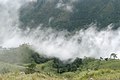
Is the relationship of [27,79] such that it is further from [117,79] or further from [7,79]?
[117,79]

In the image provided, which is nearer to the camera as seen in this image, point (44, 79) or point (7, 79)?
point (7, 79)

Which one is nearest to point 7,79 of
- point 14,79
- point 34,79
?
point 14,79

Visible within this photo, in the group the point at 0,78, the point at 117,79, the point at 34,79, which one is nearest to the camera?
the point at 0,78

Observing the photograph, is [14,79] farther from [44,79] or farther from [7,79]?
[44,79]

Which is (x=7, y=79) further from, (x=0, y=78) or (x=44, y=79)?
(x=44, y=79)

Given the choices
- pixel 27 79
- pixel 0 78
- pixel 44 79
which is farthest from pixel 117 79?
→ pixel 0 78

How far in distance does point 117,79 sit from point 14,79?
6.93 meters

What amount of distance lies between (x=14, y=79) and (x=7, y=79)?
0.34 meters

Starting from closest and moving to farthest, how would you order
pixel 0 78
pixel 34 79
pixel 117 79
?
pixel 0 78 < pixel 34 79 < pixel 117 79

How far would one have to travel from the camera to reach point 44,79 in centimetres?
1780

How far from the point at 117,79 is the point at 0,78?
25.1 feet

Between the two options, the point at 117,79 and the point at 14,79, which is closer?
the point at 14,79

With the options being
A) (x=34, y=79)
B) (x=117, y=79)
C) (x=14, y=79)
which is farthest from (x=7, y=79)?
(x=117, y=79)

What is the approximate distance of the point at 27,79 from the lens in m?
16.5
